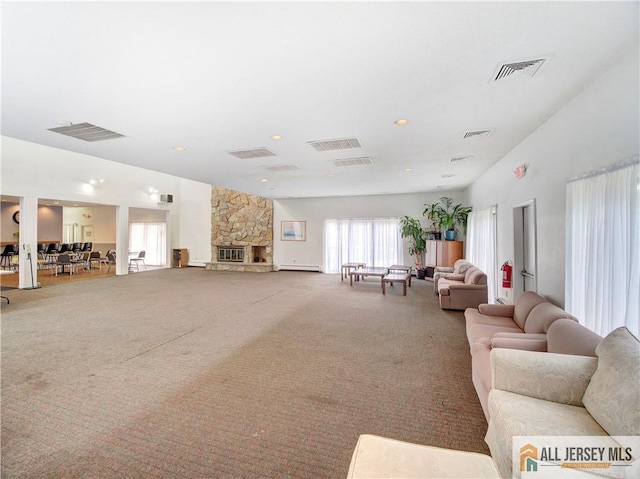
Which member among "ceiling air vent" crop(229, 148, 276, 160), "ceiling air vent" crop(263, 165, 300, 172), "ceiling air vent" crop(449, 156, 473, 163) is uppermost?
"ceiling air vent" crop(449, 156, 473, 163)

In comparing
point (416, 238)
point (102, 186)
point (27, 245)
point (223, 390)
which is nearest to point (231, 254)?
point (102, 186)

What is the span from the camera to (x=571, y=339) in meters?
2.01

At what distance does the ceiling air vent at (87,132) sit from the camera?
3.37m

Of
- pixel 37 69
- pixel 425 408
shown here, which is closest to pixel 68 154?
pixel 37 69

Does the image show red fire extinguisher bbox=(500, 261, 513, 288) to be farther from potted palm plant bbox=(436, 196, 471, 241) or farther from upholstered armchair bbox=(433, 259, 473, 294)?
potted palm plant bbox=(436, 196, 471, 241)

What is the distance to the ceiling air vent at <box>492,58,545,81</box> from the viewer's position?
2123mm

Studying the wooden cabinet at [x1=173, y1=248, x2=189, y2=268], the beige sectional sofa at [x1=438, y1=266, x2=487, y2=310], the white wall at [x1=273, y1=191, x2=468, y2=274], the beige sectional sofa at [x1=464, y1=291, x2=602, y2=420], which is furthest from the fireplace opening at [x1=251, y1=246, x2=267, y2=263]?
the beige sectional sofa at [x1=464, y1=291, x2=602, y2=420]

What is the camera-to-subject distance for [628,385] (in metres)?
1.37

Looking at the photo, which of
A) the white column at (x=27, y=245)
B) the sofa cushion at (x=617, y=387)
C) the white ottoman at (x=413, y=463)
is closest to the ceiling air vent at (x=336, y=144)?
the sofa cushion at (x=617, y=387)

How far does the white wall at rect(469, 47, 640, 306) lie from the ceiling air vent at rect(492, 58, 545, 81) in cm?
55

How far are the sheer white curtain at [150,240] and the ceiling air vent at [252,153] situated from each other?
9397 mm

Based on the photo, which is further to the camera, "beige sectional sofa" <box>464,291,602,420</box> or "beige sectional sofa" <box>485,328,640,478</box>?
"beige sectional sofa" <box>464,291,602,420</box>

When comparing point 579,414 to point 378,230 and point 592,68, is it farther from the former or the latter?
point 378,230

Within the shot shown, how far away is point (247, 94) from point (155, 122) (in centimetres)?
138
